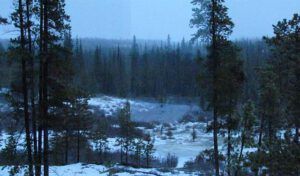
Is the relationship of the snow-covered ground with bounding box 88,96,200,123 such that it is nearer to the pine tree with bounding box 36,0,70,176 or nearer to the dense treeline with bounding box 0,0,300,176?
the dense treeline with bounding box 0,0,300,176

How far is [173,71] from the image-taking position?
371 ft

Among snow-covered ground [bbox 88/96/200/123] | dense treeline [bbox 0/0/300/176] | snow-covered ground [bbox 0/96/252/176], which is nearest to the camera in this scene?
dense treeline [bbox 0/0/300/176]

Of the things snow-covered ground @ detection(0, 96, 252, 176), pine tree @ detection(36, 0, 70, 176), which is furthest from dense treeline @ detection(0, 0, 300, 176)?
snow-covered ground @ detection(0, 96, 252, 176)

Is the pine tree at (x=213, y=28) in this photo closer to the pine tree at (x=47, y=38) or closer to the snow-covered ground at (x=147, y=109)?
the pine tree at (x=47, y=38)

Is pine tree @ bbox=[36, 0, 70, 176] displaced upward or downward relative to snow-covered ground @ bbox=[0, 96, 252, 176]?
upward

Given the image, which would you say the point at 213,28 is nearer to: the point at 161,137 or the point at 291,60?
the point at 291,60

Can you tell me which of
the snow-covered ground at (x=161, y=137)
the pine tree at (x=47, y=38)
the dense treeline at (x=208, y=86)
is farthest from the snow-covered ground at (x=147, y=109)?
the pine tree at (x=47, y=38)

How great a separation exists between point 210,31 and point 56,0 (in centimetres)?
694

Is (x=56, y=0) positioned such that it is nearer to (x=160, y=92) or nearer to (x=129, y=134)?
(x=129, y=134)

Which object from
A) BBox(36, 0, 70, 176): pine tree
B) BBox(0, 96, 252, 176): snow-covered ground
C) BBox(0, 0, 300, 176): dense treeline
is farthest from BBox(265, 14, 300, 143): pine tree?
BBox(0, 96, 252, 176): snow-covered ground

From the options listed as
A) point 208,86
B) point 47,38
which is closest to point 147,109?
point 208,86

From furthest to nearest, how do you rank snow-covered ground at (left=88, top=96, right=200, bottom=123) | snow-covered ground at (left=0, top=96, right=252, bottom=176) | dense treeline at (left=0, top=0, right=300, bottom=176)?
1. snow-covered ground at (left=88, top=96, right=200, bottom=123)
2. snow-covered ground at (left=0, top=96, right=252, bottom=176)
3. dense treeline at (left=0, top=0, right=300, bottom=176)

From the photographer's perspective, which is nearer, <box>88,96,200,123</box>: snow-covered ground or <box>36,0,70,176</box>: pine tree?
<box>36,0,70,176</box>: pine tree

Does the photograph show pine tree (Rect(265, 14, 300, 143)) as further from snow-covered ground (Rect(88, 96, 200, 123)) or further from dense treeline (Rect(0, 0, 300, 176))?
snow-covered ground (Rect(88, 96, 200, 123))
